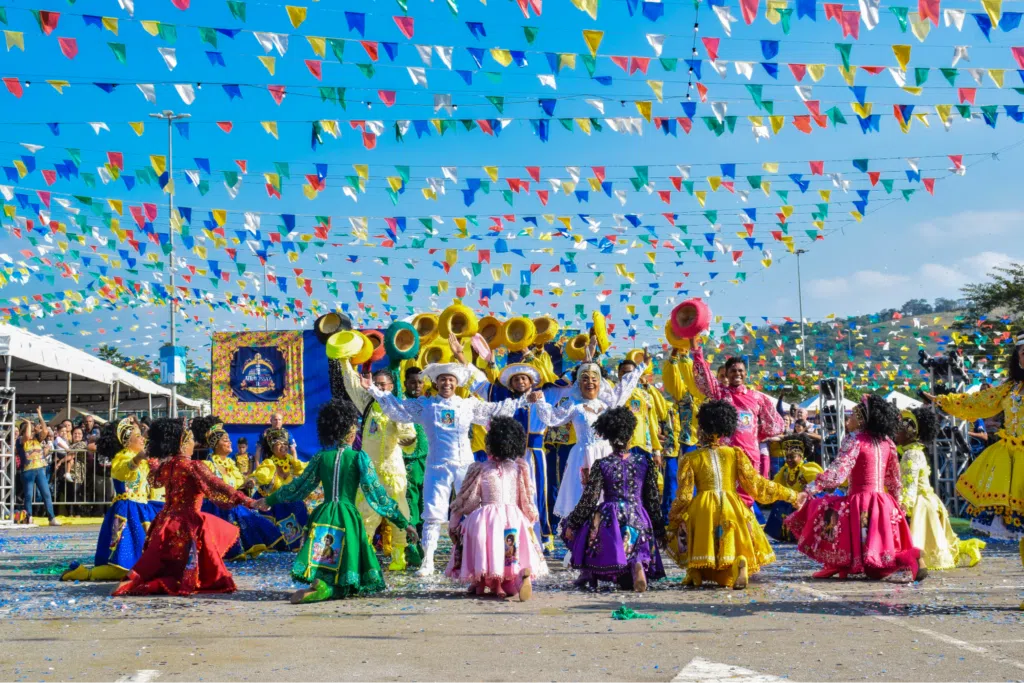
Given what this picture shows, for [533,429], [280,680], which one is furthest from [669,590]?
[280,680]

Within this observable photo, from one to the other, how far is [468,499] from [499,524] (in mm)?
340

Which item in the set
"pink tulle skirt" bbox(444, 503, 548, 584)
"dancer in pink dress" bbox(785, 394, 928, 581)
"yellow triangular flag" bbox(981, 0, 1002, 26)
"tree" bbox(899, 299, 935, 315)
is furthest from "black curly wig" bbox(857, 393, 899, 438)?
"tree" bbox(899, 299, 935, 315)

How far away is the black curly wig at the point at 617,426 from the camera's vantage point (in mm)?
8242

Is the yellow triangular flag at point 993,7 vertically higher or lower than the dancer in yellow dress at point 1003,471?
higher

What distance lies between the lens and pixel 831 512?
8.54 meters

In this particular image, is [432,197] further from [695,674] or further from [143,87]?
[695,674]

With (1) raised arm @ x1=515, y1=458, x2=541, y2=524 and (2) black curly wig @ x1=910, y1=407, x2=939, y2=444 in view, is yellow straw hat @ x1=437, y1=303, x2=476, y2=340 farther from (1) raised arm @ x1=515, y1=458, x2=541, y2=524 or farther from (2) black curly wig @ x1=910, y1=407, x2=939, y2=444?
(2) black curly wig @ x1=910, y1=407, x2=939, y2=444

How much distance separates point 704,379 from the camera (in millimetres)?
9672

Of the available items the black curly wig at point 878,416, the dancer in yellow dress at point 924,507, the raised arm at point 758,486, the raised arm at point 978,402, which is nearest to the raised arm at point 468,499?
the raised arm at point 758,486

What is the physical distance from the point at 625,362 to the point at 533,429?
1.24 m

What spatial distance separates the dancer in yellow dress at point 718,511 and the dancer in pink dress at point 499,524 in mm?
1137

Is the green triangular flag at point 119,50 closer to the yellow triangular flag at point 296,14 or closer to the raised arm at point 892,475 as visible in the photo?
the yellow triangular flag at point 296,14

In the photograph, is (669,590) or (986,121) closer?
(669,590)

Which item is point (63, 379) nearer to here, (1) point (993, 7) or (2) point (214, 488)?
(2) point (214, 488)
